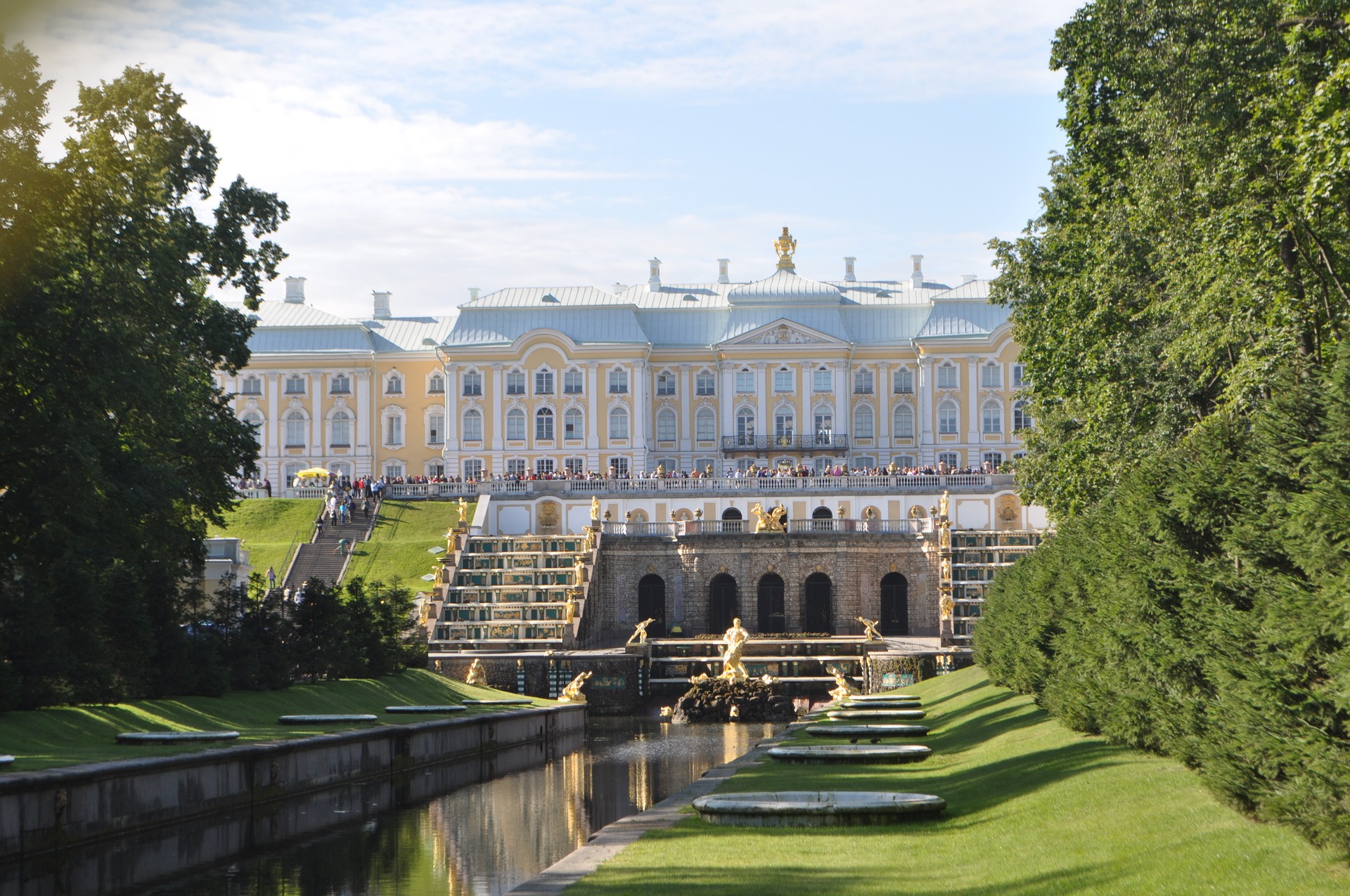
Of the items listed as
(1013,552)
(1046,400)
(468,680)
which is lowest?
(468,680)

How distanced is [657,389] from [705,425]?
12.9 ft

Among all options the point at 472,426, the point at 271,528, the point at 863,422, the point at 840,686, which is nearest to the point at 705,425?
the point at 863,422

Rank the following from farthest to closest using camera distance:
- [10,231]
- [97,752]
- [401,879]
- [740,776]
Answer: [10,231] < [740,776] < [97,752] < [401,879]

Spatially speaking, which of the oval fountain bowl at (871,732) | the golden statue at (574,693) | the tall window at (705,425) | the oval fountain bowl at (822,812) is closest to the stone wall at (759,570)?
the golden statue at (574,693)

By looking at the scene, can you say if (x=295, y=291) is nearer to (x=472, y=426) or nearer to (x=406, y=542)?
(x=472, y=426)

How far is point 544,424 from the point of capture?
93.4 metres

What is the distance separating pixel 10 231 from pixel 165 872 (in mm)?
11809

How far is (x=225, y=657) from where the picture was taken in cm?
3095

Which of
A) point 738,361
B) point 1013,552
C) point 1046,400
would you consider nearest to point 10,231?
point 1046,400

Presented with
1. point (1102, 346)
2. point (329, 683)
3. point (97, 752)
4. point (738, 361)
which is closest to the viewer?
point (97, 752)

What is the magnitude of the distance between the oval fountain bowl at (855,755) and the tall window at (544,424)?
231ft

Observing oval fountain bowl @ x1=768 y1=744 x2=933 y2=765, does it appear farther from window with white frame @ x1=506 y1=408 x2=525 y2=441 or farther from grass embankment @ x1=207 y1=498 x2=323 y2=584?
window with white frame @ x1=506 y1=408 x2=525 y2=441

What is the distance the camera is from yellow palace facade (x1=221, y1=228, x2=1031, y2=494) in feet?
305

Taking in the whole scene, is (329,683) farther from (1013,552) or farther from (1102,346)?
(1013,552)
